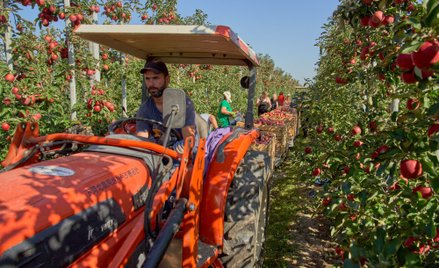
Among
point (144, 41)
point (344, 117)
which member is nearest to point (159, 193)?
point (144, 41)

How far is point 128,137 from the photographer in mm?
2328

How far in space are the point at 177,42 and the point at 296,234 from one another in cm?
272

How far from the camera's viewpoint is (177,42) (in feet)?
9.87

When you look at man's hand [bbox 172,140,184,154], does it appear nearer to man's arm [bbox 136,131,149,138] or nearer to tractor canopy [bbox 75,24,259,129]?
man's arm [bbox 136,131,149,138]

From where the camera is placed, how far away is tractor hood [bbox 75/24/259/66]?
230cm

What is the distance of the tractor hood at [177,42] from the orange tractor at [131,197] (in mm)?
12

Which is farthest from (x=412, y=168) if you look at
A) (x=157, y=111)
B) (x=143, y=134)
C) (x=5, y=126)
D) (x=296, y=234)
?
(x=5, y=126)

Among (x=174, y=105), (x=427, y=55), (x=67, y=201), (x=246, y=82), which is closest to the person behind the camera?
(x=427, y=55)

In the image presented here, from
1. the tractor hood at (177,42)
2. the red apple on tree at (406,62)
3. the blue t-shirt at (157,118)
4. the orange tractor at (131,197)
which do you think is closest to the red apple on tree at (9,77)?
the tractor hood at (177,42)

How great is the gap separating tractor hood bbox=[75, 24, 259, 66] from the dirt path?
1.56 m

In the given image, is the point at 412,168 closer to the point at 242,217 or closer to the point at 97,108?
the point at 242,217

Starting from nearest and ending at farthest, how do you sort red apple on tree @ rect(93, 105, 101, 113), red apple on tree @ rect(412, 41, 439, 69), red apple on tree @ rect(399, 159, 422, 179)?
red apple on tree @ rect(412, 41, 439, 69) → red apple on tree @ rect(399, 159, 422, 179) → red apple on tree @ rect(93, 105, 101, 113)

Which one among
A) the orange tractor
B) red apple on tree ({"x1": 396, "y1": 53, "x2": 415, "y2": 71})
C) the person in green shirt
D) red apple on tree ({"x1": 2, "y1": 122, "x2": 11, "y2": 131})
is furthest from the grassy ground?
red apple on tree ({"x1": 2, "y1": 122, "x2": 11, "y2": 131})

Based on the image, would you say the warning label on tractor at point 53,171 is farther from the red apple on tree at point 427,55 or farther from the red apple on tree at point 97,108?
the red apple on tree at point 97,108
